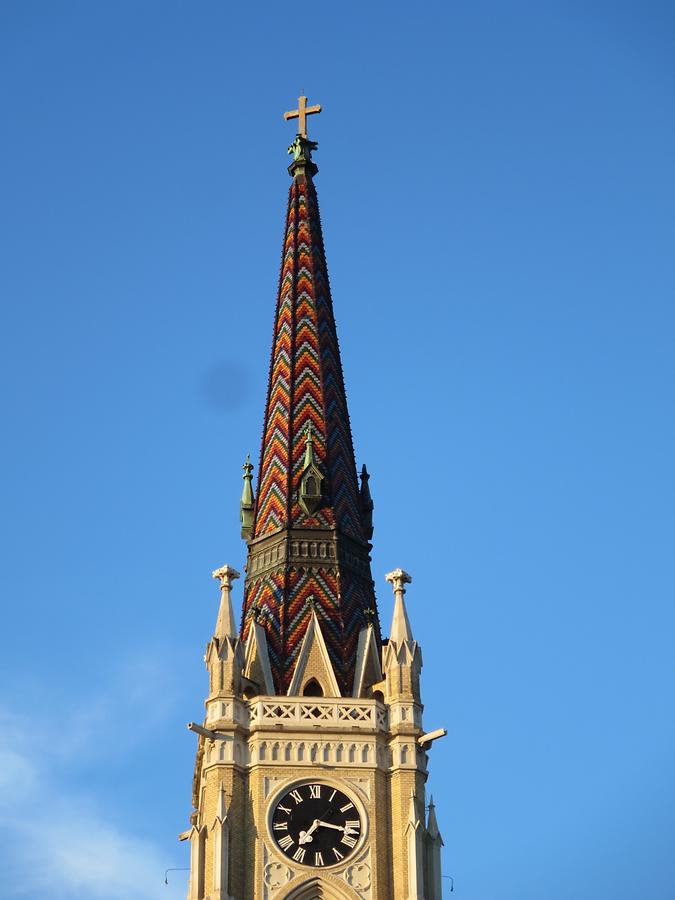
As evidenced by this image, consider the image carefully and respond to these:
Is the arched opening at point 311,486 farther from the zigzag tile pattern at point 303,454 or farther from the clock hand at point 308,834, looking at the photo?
the clock hand at point 308,834

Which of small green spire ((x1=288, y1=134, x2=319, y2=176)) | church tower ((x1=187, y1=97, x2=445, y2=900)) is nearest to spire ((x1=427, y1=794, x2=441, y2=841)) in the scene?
church tower ((x1=187, y1=97, x2=445, y2=900))

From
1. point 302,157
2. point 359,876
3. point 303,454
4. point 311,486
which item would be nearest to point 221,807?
point 359,876

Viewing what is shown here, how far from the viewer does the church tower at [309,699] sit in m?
48.1

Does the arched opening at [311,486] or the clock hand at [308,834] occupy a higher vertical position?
the arched opening at [311,486]

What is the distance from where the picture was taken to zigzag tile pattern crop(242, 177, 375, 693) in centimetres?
5238

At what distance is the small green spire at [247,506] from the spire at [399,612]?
4.60 metres

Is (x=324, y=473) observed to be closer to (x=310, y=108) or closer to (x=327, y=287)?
(x=327, y=287)

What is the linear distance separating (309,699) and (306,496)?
5.99m

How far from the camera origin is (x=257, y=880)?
157ft

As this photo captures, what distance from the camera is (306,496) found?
54344 mm

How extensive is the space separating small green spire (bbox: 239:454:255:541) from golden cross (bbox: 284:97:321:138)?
1027cm

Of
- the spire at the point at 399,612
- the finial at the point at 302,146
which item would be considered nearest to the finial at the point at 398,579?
the spire at the point at 399,612

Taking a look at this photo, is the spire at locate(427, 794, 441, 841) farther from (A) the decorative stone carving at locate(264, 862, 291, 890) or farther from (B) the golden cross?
(B) the golden cross

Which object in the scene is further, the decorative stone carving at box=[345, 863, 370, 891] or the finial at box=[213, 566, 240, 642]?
the finial at box=[213, 566, 240, 642]
